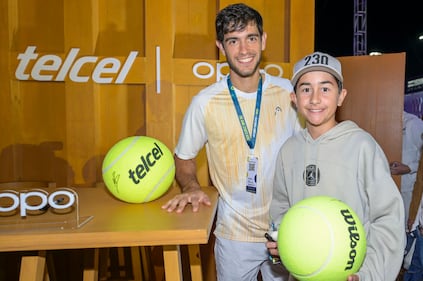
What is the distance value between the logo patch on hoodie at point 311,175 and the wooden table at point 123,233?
1.32ft

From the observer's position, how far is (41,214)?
1371 millimetres

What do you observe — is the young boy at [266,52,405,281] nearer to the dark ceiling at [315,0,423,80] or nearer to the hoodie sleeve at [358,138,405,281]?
the hoodie sleeve at [358,138,405,281]

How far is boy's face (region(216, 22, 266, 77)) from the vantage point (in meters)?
1.87

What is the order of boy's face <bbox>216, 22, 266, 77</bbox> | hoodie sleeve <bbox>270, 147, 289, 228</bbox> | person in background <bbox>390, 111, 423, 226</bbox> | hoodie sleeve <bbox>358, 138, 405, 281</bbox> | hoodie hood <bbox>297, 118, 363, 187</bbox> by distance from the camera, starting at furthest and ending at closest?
person in background <bbox>390, 111, 423, 226</bbox>
boy's face <bbox>216, 22, 266, 77</bbox>
hoodie sleeve <bbox>270, 147, 289, 228</bbox>
hoodie hood <bbox>297, 118, 363, 187</bbox>
hoodie sleeve <bbox>358, 138, 405, 281</bbox>

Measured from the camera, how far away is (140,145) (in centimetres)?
148

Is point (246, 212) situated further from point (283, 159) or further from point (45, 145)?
point (45, 145)

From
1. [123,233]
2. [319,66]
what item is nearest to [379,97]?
[319,66]

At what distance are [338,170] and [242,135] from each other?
61 cm

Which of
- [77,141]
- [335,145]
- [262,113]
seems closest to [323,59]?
[335,145]

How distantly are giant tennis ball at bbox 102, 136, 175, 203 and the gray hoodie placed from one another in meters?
0.55

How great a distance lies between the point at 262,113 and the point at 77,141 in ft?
4.69

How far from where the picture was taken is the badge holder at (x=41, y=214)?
46.9 inches

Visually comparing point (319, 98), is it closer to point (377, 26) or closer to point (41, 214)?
point (41, 214)

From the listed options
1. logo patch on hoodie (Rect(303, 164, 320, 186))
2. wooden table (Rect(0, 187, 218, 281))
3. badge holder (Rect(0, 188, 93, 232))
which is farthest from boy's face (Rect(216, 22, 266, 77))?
badge holder (Rect(0, 188, 93, 232))
